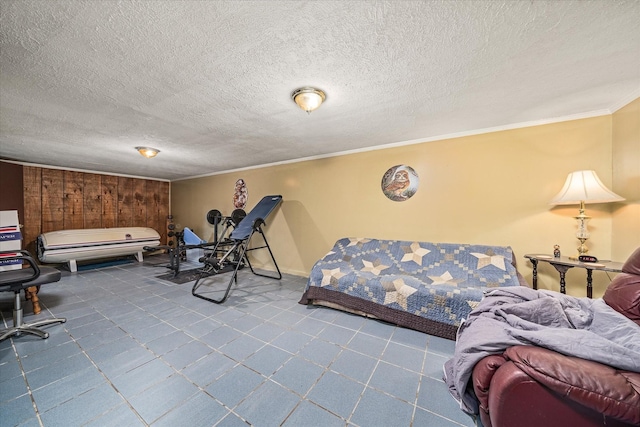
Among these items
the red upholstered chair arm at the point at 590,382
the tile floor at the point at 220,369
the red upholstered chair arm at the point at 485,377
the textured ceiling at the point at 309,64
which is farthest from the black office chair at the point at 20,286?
the red upholstered chair arm at the point at 590,382

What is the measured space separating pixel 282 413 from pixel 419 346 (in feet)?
4.34

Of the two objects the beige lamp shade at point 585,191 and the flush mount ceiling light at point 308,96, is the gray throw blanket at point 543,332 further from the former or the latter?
the flush mount ceiling light at point 308,96

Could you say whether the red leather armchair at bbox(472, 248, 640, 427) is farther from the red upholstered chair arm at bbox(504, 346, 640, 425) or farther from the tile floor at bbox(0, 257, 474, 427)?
the tile floor at bbox(0, 257, 474, 427)

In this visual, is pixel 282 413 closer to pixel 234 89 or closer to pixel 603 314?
pixel 603 314

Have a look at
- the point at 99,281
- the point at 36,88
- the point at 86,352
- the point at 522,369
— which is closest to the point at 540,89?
the point at 522,369

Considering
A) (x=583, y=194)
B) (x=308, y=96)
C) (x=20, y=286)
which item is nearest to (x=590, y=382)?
(x=583, y=194)

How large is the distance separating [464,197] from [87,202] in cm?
797

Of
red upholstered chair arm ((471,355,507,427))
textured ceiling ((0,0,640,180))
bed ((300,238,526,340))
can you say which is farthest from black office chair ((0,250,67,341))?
red upholstered chair arm ((471,355,507,427))

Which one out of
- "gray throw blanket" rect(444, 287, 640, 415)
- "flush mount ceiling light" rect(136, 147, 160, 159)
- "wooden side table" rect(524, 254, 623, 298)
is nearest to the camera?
"gray throw blanket" rect(444, 287, 640, 415)

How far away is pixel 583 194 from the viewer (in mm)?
2105

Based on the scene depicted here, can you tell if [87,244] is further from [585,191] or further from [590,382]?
[585,191]

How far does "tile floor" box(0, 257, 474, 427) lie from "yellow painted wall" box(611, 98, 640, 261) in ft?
6.29

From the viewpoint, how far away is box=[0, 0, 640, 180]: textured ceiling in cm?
119

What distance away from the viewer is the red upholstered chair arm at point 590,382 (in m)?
0.82
